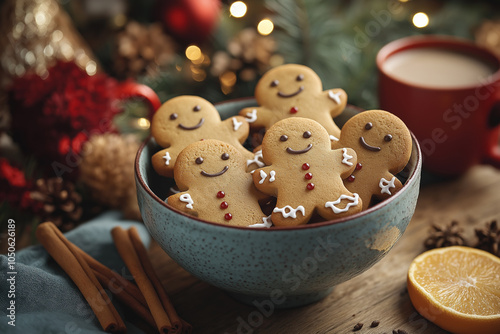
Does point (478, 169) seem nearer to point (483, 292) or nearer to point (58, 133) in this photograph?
point (483, 292)

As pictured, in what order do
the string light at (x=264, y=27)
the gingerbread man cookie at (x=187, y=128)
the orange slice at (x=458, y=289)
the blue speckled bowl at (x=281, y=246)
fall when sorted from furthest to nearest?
the string light at (x=264, y=27)
the gingerbread man cookie at (x=187, y=128)
the orange slice at (x=458, y=289)
the blue speckled bowl at (x=281, y=246)

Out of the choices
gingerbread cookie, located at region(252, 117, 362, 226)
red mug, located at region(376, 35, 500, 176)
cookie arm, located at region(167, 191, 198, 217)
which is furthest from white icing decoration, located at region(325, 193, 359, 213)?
red mug, located at region(376, 35, 500, 176)

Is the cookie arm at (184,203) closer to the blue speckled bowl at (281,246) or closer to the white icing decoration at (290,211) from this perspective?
the blue speckled bowl at (281,246)

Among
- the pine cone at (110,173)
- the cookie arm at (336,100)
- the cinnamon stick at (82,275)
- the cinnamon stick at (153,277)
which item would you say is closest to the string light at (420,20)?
the cookie arm at (336,100)

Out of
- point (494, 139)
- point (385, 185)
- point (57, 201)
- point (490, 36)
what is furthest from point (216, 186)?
point (490, 36)

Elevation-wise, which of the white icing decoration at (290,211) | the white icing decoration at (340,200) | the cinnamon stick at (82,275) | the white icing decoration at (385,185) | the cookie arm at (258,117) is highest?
the cookie arm at (258,117)

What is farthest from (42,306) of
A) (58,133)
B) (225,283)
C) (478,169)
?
(478,169)

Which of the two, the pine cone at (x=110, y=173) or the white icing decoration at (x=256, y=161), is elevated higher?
the white icing decoration at (x=256, y=161)
